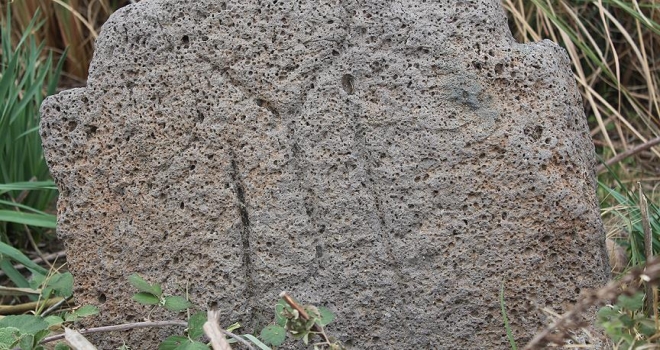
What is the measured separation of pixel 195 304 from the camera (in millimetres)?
1765

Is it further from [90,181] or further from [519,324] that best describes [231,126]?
[519,324]

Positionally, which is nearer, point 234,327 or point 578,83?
point 234,327

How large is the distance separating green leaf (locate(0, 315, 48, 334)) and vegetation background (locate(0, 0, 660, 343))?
16.1 inches

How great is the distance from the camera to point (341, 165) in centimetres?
171

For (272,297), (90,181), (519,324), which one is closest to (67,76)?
(90,181)

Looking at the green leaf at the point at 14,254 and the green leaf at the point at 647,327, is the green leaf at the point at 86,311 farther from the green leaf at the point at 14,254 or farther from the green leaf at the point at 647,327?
the green leaf at the point at 647,327

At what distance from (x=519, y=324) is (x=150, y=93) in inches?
31.7

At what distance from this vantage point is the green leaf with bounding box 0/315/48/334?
167 centimetres

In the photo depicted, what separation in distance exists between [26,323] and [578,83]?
6.20 ft

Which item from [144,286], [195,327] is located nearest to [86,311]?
[144,286]


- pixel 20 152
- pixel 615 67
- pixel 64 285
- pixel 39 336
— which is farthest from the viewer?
pixel 615 67

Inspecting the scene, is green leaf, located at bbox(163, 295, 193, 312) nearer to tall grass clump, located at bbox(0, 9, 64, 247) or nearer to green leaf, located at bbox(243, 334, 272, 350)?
green leaf, located at bbox(243, 334, 272, 350)

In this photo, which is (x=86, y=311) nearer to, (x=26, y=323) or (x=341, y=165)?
(x=26, y=323)

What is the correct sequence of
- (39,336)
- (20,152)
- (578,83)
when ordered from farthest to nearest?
(578,83)
(20,152)
(39,336)
